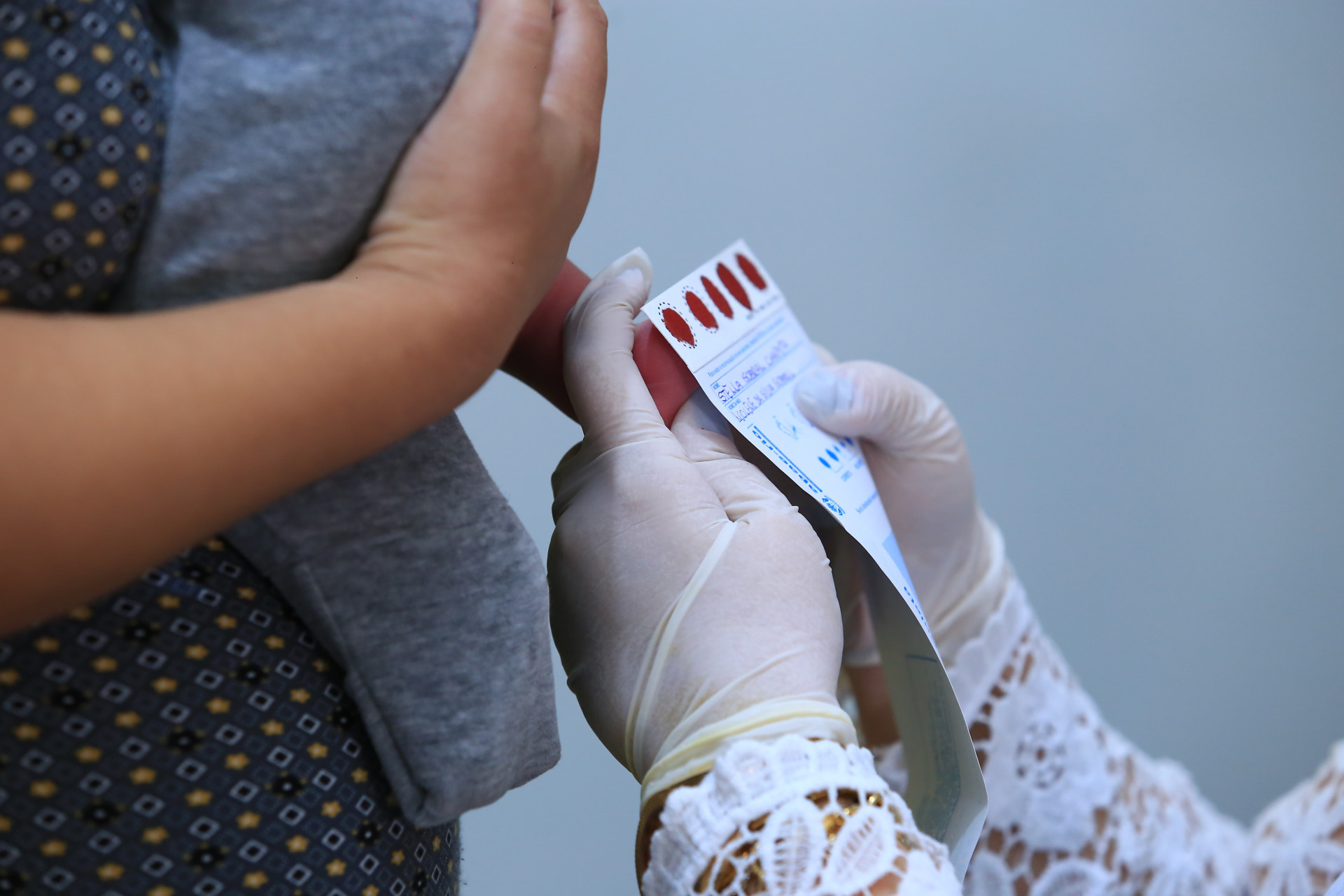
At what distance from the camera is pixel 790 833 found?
0.41 m

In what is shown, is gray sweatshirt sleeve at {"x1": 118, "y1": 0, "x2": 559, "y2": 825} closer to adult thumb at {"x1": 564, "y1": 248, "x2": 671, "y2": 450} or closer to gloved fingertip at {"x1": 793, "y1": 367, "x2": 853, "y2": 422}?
adult thumb at {"x1": 564, "y1": 248, "x2": 671, "y2": 450}

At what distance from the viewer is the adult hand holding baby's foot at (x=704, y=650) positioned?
1.36 ft

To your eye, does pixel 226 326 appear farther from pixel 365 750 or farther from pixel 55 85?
pixel 365 750

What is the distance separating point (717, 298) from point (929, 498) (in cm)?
29

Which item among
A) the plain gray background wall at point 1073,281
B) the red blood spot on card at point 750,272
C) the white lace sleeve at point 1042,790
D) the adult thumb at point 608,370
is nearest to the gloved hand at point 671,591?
the adult thumb at point 608,370

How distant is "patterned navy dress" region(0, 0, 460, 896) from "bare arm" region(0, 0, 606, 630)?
5 cm

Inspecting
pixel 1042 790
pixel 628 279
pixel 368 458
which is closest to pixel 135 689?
pixel 368 458

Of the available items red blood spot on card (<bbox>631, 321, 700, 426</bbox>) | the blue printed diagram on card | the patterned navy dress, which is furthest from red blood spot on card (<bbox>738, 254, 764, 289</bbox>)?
the patterned navy dress

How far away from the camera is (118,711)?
326 mm

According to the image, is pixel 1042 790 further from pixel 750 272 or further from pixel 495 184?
pixel 495 184

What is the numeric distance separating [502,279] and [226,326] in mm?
96

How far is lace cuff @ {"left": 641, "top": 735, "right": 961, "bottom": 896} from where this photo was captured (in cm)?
41

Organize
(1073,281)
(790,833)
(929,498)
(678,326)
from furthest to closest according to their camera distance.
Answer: (1073,281), (929,498), (678,326), (790,833)

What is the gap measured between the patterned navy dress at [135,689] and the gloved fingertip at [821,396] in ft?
1.14
